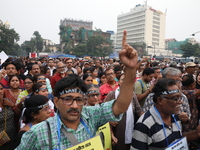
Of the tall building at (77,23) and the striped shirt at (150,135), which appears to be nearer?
the striped shirt at (150,135)

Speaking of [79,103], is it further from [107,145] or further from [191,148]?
[191,148]

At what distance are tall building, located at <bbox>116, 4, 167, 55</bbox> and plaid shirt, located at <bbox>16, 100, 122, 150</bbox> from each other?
336 feet

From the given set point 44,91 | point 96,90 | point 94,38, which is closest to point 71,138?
point 96,90

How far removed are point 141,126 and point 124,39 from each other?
97 cm

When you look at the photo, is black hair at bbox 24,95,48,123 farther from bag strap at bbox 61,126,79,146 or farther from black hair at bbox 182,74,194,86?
black hair at bbox 182,74,194,86

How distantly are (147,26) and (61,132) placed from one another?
11116 centimetres

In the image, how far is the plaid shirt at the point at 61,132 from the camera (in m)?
1.38

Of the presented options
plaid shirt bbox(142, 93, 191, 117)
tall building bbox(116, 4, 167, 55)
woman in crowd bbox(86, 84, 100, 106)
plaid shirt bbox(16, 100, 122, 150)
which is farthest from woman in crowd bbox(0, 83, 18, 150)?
tall building bbox(116, 4, 167, 55)

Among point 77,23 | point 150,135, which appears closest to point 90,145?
point 150,135

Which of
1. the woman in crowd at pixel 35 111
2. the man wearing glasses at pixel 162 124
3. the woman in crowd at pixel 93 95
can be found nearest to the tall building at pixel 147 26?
the woman in crowd at pixel 93 95

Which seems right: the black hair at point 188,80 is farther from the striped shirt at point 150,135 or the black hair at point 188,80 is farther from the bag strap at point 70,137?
the bag strap at point 70,137

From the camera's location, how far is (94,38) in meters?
52.3

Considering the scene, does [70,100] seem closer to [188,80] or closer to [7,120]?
[7,120]

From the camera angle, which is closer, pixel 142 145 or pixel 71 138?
pixel 71 138
